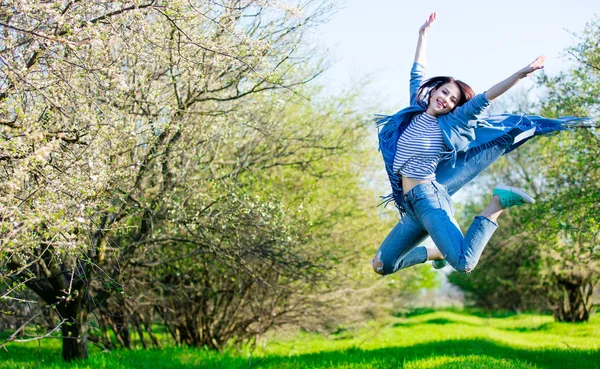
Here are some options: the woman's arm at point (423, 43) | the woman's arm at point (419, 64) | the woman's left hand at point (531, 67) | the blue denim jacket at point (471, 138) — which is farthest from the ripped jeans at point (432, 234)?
the woman's arm at point (423, 43)

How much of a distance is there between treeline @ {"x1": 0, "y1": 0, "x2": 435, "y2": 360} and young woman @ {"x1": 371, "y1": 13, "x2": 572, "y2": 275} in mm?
1800

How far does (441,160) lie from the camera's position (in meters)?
5.66

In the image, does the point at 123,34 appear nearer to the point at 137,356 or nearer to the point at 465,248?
the point at 465,248

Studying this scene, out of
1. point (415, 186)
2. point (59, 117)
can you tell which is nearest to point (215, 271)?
point (59, 117)

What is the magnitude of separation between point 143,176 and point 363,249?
654 cm

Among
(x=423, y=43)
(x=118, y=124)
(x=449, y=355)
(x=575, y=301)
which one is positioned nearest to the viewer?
(x=423, y=43)

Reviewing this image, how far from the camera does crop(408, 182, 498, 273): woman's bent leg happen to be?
5.12 meters

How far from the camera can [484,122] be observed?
5711mm

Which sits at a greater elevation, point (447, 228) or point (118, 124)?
point (118, 124)

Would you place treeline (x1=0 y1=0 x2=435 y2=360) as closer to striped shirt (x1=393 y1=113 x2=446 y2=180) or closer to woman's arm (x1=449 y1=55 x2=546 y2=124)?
striped shirt (x1=393 y1=113 x2=446 y2=180)

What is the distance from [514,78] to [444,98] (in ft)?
2.56

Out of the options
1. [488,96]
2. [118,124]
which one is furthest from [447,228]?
[118,124]

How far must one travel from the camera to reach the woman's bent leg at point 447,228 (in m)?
5.12

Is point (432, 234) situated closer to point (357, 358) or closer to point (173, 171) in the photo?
point (357, 358)
